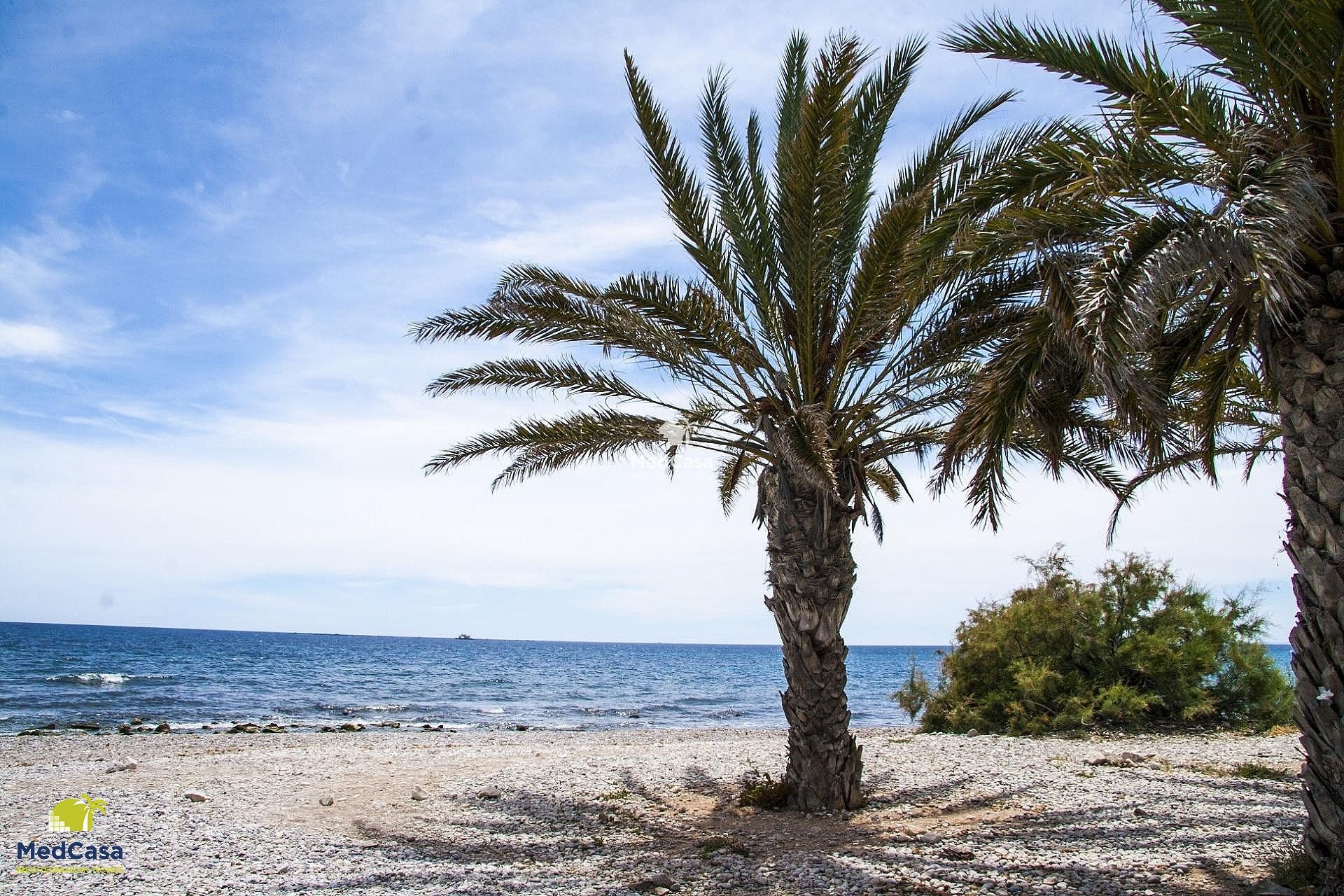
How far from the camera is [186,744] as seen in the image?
57.4 ft

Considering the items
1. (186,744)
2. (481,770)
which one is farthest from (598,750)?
(186,744)

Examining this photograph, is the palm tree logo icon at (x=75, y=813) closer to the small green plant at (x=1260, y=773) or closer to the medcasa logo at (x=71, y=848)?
the medcasa logo at (x=71, y=848)

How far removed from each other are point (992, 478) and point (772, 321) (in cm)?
265

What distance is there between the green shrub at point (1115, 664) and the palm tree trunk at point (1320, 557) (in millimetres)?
9464

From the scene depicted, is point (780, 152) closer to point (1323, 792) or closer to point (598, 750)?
point (1323, 792)

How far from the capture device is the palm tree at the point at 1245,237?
4578 mm

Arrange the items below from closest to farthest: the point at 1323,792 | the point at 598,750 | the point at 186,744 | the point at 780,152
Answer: the point at 1323,792
the point at 780,152
the point at 598,750
the point at 186,744

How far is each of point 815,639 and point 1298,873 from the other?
406 centimetres

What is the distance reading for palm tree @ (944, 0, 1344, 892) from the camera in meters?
4.58

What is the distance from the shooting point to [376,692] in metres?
34.9

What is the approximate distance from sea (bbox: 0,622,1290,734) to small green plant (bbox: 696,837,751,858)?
33.6ft

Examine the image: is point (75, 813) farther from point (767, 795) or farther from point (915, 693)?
point (915, 693)

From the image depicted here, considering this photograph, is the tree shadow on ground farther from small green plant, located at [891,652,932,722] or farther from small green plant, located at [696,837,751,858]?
small green plant, located at [891,652,932,722]

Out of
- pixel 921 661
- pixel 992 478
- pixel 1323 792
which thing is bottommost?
pixel 921 661
